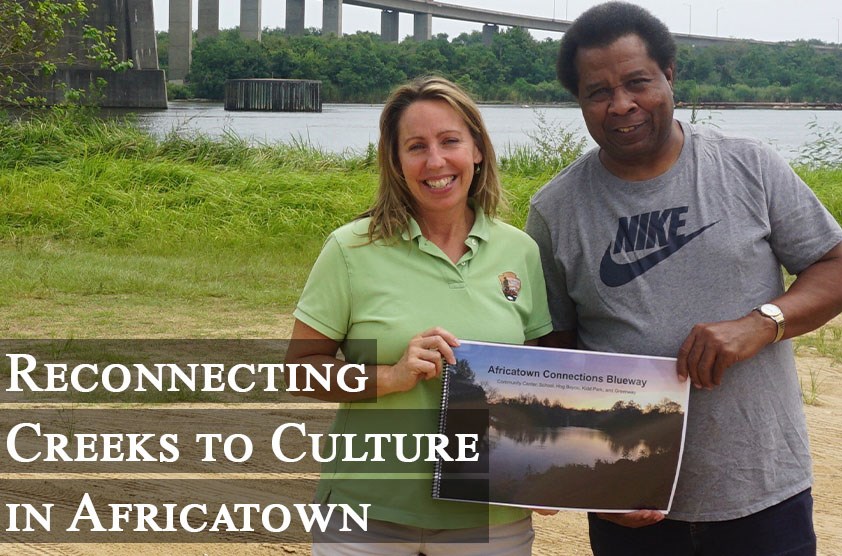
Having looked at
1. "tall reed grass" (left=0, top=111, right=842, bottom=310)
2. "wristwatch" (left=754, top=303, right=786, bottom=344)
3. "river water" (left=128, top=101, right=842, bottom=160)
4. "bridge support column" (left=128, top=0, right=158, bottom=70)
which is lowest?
"tall reed grass" (left=0, top=111, right=842, bottom=310)

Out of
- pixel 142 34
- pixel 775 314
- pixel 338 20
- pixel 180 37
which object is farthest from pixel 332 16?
pixel 775 314

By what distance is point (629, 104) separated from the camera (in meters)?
2.39

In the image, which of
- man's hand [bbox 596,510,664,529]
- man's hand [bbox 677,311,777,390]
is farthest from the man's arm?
man's hand [bbox 596,510,664,529]

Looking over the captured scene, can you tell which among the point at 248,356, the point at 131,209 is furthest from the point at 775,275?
the point at 131,209

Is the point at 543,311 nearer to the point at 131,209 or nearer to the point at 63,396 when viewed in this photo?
the point at 63,396

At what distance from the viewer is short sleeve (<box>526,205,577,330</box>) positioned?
8.43ft

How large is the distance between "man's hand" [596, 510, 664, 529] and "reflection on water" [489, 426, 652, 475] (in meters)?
0.12

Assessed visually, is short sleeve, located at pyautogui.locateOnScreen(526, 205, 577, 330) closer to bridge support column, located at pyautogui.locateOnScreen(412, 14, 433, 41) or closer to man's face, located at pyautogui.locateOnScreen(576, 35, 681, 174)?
man's face, located at pyautogui.locateOnScreen(576, 35, 681, 174)

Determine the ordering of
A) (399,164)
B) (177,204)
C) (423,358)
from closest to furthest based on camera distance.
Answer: (423,358), (399,164), (177,204)

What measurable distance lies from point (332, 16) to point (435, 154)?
4744 centimetres

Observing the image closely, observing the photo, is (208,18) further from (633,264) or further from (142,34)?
(633,264)

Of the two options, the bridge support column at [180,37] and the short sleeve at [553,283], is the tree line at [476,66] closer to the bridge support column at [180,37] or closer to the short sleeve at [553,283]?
the bridge support column at [180,37]

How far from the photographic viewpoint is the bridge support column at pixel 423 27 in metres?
50.6

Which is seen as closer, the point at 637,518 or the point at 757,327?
the point at 757,327
